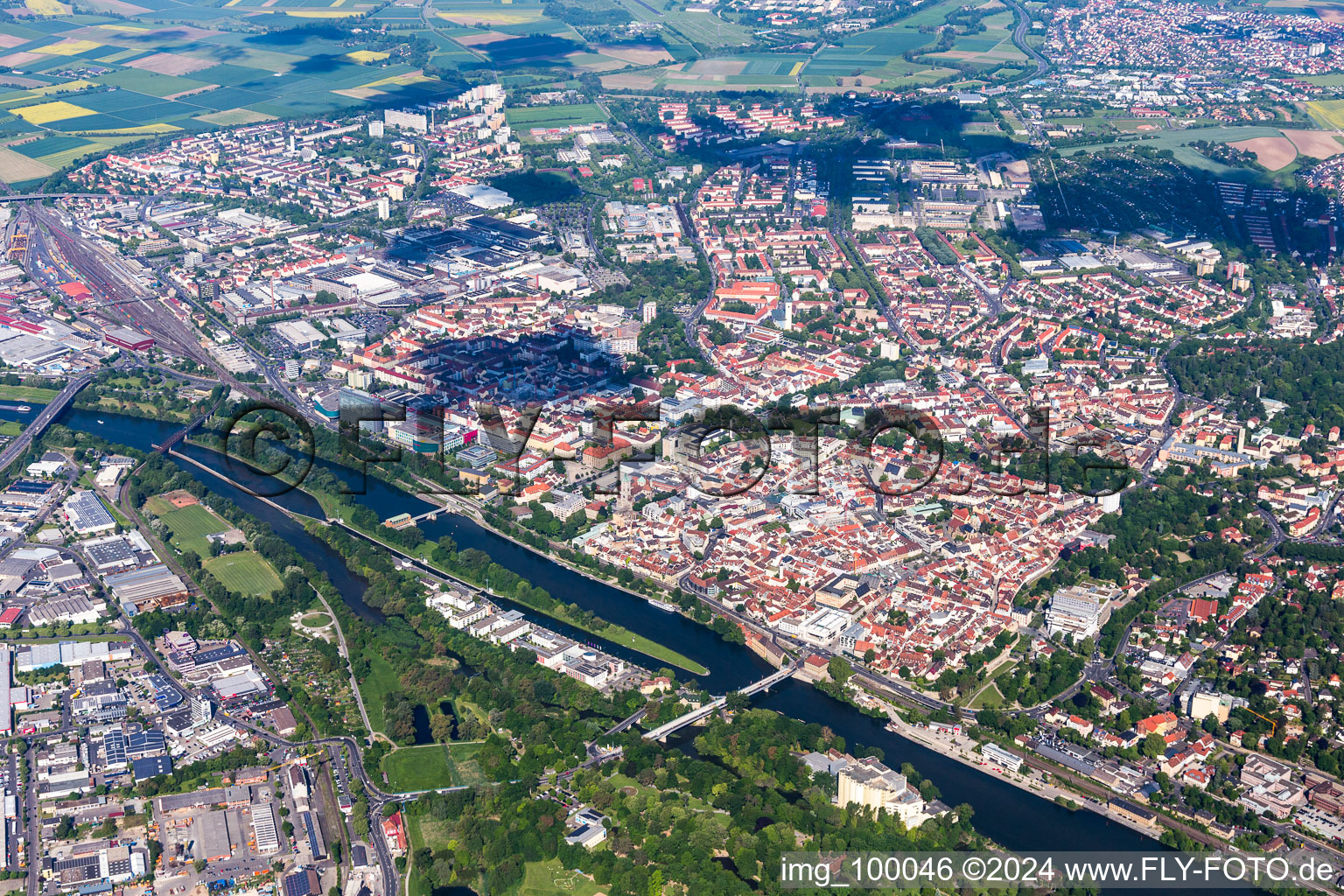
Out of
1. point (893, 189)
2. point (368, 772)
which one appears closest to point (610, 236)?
point (893, 189)

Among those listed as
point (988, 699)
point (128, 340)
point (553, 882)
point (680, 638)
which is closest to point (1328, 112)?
point (988, 699)

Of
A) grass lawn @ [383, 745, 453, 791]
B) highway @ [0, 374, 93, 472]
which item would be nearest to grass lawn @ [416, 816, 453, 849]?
grass lawn @ [383, 745, 453, 791]

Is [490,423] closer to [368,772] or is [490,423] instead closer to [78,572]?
[78,572]

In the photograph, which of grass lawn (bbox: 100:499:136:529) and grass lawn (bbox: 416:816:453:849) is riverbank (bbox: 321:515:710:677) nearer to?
grass lawn (bbox: 416:816:453:849)

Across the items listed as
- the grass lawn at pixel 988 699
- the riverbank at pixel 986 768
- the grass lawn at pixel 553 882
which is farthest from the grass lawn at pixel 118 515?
the grass lawn at pixel 988 699

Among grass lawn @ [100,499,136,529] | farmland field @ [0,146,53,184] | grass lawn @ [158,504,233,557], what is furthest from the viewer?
farmland field @ [0,146,53,184]
